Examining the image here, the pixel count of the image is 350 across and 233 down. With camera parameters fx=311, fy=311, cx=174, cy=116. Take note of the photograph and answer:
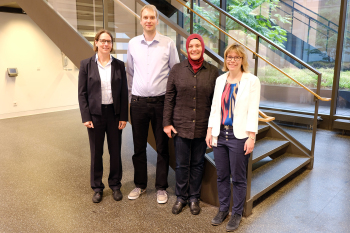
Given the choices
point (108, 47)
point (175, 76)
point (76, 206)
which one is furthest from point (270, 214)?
point (108, 47)

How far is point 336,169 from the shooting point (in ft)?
14.0

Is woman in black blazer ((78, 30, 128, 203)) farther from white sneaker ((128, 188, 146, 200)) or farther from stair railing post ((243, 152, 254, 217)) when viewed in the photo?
stair railing post ((243, 152, 254, 217))

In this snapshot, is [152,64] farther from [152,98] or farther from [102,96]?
[102,96]

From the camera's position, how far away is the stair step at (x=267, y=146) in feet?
12.0

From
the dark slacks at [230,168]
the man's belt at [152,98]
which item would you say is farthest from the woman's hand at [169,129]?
the dark slacks at [230,168]

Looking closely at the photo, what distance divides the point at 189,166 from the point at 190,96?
70cm

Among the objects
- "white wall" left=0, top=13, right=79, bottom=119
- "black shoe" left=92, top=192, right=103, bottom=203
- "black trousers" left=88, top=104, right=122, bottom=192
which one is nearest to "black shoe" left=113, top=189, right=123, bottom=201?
"black trousers" left=88, top=104, right=122, bottom=192

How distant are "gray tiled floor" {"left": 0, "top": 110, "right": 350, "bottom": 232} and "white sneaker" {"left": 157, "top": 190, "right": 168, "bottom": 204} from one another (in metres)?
0.05

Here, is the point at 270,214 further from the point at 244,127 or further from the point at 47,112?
the point at 47,112

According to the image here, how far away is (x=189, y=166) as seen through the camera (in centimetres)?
301

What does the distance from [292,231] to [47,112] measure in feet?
25.1

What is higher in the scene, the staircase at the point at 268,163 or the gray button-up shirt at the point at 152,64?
the gray button-up shirt at the point at 152,64

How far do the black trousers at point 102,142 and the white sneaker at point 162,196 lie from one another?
1.52ft

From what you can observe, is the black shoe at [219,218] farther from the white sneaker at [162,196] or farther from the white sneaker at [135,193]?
the white sneaker at [135,193]
